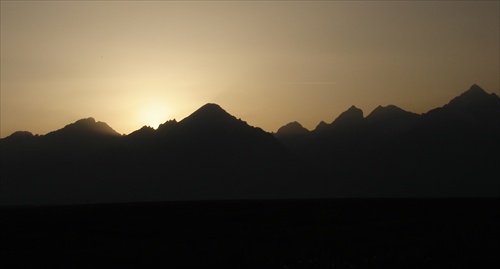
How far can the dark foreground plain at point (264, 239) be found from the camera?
1231 inches

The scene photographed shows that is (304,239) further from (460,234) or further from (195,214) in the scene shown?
(195,214)

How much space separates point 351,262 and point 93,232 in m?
26.9

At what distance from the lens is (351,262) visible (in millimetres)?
30109

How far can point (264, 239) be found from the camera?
40.6 m

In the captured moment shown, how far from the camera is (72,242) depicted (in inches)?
1722

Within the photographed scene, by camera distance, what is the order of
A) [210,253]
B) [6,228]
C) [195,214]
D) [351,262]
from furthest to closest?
[195,214] → [6,228] → [210,253] → [351,262]

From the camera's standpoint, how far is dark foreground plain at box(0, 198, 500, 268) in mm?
31266

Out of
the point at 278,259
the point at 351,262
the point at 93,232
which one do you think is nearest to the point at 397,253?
the point at 351,262

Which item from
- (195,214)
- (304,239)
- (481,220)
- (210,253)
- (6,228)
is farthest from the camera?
(195,214)

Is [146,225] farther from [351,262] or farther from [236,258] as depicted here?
[351,262]

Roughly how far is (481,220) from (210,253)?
25.8 m

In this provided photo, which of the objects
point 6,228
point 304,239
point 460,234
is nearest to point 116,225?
point 6,228

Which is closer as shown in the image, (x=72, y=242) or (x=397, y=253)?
(x=397, y=253)

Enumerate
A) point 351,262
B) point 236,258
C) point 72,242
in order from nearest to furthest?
1. point 351,262
2. point 236,258
3. point 72,242
